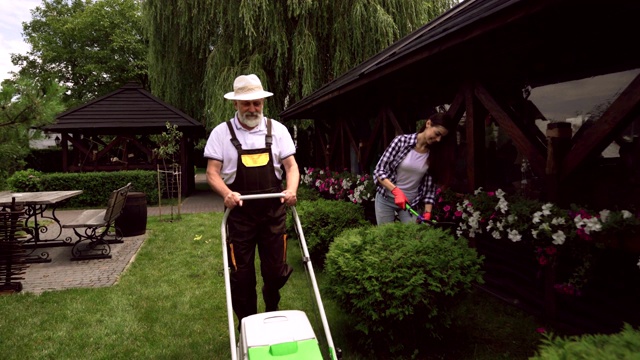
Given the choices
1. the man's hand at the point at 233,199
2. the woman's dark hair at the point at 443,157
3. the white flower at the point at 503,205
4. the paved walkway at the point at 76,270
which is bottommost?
the paved walkway at the point at 76,270

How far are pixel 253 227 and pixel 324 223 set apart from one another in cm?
320

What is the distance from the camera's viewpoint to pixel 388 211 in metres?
4.79

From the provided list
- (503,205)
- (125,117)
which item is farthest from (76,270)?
(125,117)

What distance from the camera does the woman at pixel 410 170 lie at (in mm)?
4234

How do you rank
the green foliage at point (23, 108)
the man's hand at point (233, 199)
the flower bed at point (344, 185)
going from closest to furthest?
1. the man's hand at point (233, 199)
2. the green foliage at point (23, 108)
3. the flower bed at point (344, 185)

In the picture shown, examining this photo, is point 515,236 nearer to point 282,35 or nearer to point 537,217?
point 537,217

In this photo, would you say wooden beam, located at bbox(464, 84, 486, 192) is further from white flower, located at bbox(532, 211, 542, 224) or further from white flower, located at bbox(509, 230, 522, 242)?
white flower, located at bbox(532, 211, 542, 224)

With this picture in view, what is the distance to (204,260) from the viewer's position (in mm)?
7547

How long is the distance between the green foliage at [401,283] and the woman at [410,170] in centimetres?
58

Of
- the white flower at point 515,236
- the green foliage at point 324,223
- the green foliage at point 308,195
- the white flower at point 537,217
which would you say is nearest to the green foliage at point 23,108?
the green foliage at point 324,223

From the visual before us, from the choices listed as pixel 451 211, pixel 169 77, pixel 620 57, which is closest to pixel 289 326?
pixel 451 211

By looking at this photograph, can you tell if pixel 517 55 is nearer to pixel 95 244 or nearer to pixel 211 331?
pixel 211 331

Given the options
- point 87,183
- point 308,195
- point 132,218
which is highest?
point 87,183

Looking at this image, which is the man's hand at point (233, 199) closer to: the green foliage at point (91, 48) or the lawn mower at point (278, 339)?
the lawn mower at point (278, 339)
